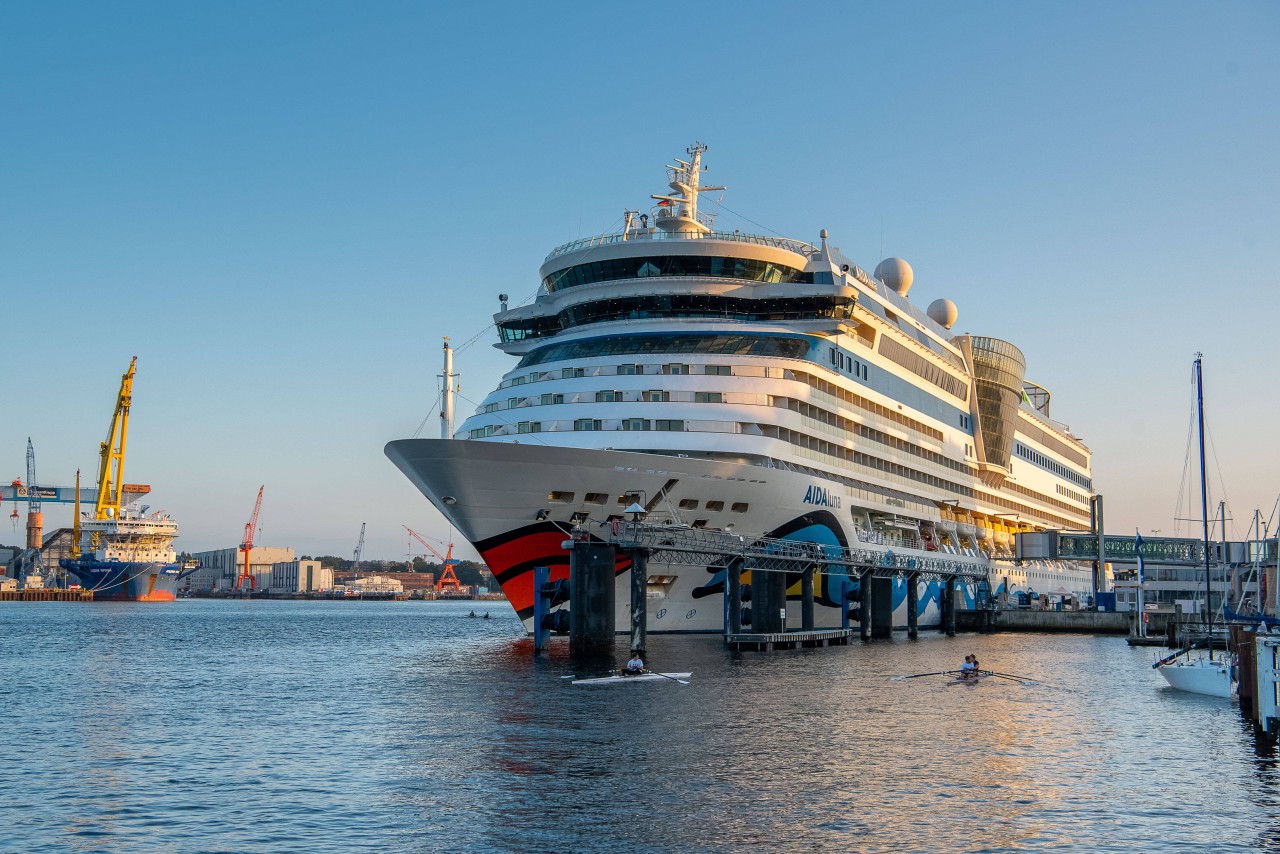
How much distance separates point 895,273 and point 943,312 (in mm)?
14647

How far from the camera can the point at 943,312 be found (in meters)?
96.9

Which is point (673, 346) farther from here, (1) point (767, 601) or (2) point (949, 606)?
(2) point (949, 606)

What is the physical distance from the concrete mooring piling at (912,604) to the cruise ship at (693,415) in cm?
63

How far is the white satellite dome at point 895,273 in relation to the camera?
83.9m

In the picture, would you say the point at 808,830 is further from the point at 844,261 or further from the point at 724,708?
the point at 844,261

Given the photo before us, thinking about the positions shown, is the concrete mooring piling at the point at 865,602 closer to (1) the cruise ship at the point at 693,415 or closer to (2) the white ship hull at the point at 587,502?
(1) the cruise ship at the point at 693,415

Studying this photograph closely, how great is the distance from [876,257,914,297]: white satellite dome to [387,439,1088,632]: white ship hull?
103ft

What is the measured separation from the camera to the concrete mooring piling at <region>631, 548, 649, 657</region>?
153 ft

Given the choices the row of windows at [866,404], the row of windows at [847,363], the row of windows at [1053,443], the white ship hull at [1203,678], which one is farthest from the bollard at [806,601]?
the row of windows at [1053,443]

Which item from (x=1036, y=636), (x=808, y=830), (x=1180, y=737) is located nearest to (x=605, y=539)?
(x=1180, y=737)

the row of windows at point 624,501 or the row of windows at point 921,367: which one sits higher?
the row of windows at point 921,367

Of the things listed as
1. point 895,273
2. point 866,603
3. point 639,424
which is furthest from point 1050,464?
point 639,424

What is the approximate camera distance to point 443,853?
19.5m

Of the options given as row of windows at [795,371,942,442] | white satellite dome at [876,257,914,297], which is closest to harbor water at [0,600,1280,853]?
row of windows at [795,371,942,442]
